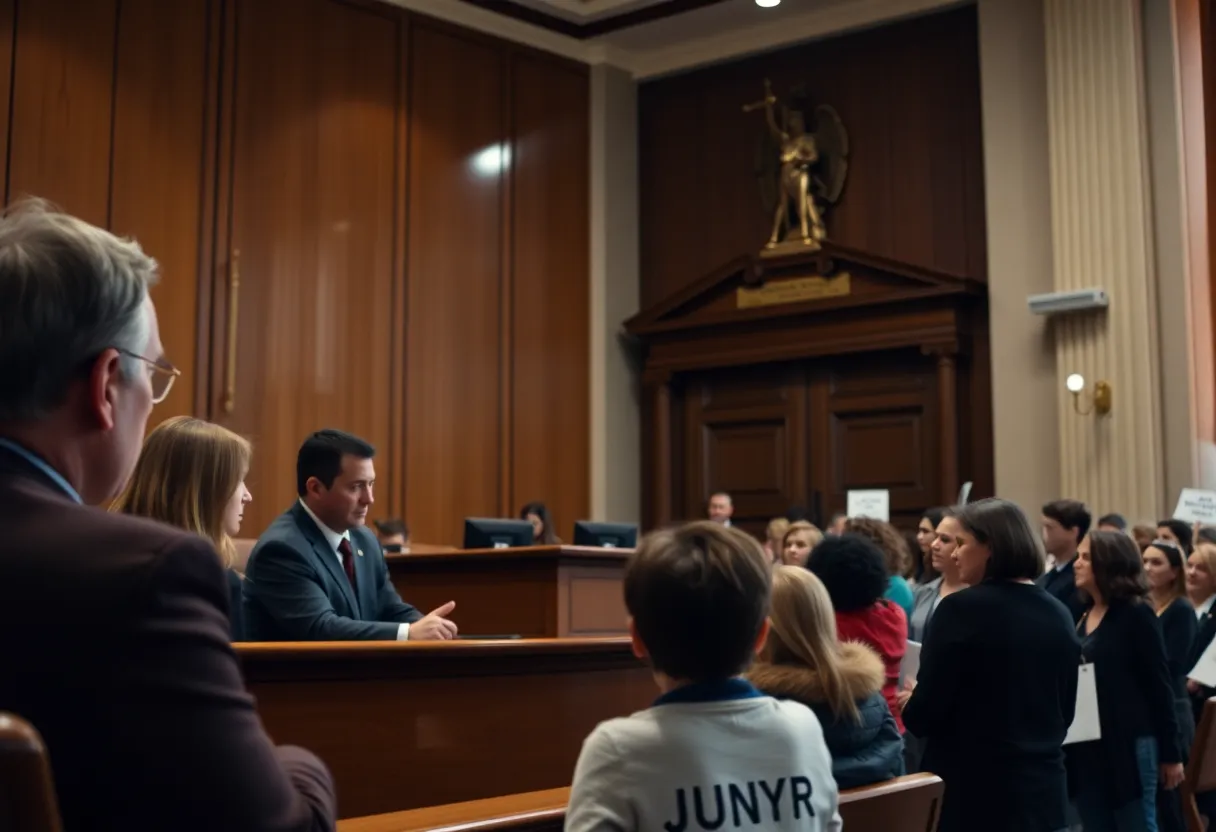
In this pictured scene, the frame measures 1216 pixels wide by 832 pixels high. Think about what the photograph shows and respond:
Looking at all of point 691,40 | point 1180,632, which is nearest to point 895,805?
point 1180,632

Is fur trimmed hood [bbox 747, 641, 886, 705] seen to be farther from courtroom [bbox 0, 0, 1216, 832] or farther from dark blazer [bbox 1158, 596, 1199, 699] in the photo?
dark blazer [bbox 1158, 596, 1199, 699]

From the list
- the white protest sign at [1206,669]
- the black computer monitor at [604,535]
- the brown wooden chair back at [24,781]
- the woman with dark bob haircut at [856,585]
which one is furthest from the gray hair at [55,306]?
the black computer monitor at [604,535]

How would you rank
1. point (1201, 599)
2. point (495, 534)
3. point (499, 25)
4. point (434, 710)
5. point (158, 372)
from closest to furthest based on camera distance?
point (158, 372) → point (434, 710) → point (1201, 599) → point (495, 534) → point (499, 25)

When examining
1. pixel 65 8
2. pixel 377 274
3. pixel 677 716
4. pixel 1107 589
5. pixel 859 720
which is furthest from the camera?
pixel 377 274

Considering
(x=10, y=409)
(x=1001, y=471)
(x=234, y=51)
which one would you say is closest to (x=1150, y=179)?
(x=1001, y=471)

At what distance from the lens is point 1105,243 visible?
28.2 ft

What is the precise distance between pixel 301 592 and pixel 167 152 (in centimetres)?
567

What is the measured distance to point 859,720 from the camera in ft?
8.77

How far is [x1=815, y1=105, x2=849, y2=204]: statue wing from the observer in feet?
33.2

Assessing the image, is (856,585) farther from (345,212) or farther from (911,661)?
(345,212)

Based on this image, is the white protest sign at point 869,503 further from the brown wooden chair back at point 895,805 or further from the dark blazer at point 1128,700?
the brown wooden chair back at point 895,805

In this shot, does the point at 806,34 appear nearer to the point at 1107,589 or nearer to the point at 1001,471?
the point at 1001,471

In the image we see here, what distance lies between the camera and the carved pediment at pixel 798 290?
9359mm

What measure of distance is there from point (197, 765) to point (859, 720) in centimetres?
180
